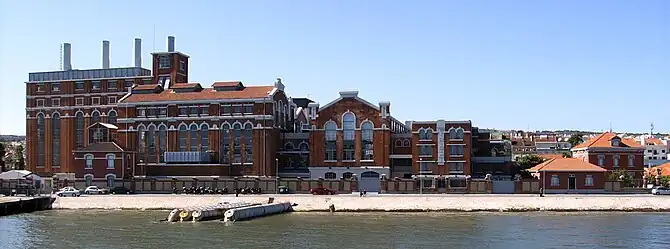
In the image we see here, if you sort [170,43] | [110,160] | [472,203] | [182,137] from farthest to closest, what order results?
1. [170,43]
2. [182,137]
3. [110,160]
4. [472,203]

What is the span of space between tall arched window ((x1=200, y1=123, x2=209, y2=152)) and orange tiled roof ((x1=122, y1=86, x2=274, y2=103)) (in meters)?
3.60

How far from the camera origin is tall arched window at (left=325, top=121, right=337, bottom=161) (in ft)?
335

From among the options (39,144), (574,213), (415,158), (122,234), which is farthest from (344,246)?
(39,144)

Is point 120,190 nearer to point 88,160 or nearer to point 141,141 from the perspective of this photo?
point 88,160

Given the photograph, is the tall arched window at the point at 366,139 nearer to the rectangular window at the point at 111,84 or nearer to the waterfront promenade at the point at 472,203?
the waterfront promenade at the point at 472,203

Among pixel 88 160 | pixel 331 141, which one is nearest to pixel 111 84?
pixel 88 160

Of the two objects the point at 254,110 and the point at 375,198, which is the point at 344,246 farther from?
the point at 254,110

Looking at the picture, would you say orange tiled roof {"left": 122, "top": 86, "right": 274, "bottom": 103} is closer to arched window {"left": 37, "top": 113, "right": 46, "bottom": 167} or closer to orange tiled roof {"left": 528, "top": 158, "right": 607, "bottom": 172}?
arched window {"left": 37, "top": 113, "right": 46, "bottom": 167}

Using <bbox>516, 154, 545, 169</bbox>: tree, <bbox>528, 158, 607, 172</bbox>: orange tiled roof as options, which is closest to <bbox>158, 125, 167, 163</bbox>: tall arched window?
<bbox>528, 158, 607, 172</bbox>: orange tiled roof

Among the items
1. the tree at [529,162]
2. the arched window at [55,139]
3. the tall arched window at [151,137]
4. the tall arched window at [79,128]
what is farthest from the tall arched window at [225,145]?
the tree at [529,162]

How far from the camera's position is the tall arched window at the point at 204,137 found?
10500 cm

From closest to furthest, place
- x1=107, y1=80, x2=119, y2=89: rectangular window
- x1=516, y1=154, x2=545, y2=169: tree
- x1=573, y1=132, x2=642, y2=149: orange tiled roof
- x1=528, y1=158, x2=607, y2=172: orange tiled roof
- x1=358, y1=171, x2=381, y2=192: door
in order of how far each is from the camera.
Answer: x1=528, y1=158, x2=607, y2=172: orange tiled roof, x1=358, y1=171, x2=381, y2=192: door, x1=573, y1=132, x2=642, y2=149: orange tiled roof, x1=107, y1=80, x2=119, y2=89: rectangular window, x1=516, y1=154, x2=545, y2=169: tree

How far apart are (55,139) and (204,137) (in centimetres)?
2807

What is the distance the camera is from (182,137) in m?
106
